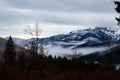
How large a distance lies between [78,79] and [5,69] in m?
3.40

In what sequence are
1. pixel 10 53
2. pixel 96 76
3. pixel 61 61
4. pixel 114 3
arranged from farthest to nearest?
pixel 10 53 < pixel 61 61 < pixel 114 3 < pixel 96 76

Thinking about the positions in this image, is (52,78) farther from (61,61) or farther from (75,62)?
(75,62)

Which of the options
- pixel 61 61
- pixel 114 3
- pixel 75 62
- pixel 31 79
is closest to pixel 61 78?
pixel 31 79

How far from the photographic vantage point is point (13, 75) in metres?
17.1

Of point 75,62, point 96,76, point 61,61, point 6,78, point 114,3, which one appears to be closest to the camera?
point 6,78

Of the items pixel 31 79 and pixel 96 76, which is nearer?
pixel 31 79

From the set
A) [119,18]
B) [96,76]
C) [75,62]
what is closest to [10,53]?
[75,62]

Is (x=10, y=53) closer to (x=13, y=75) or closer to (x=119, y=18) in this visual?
(x=119, y=18)

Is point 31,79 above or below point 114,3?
below

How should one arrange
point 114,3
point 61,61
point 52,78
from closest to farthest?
1. point 52,78
2. point 114,3
3. point 61,61

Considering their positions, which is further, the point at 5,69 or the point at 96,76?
the point at 96,76

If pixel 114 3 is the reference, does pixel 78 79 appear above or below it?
below

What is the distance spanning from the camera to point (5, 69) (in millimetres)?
17422

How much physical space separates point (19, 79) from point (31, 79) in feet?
2.09
